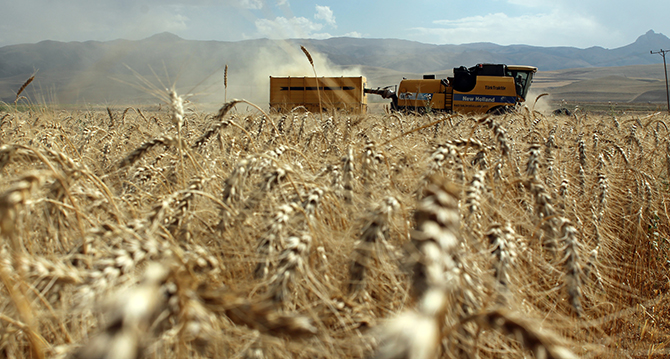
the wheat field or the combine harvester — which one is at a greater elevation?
the combine harvester

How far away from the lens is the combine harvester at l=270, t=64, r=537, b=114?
1366 cm

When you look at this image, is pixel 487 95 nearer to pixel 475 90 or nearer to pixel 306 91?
pixel 475 90

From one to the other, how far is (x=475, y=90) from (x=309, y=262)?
14.3m

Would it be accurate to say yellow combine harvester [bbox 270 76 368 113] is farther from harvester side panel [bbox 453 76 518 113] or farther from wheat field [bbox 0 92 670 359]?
wheat field [bbox 0 92 670 359]

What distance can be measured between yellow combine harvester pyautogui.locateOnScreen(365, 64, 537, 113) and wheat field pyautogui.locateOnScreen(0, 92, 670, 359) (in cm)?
1187

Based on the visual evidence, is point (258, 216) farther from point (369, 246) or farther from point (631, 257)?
point (631, 257)

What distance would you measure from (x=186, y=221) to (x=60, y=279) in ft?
1.71

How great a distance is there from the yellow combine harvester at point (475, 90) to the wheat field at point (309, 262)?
467 inches

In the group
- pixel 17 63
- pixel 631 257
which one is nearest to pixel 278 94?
pixel 631 257

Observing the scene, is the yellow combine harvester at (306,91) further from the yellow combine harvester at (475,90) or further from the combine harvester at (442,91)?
the yellow combine harvester at (475,90)

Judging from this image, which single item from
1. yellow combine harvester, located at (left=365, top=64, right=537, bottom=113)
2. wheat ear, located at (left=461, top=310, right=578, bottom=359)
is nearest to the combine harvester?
yellow combine harvester, located at (left=365, top=64, right=537, bottom=113)

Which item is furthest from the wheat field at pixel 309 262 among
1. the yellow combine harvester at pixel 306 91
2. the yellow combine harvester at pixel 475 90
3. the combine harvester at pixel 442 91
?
the yellow combine harvester at pixel 306 91

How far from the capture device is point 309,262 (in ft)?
3.73

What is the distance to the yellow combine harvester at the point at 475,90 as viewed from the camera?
536 inches
